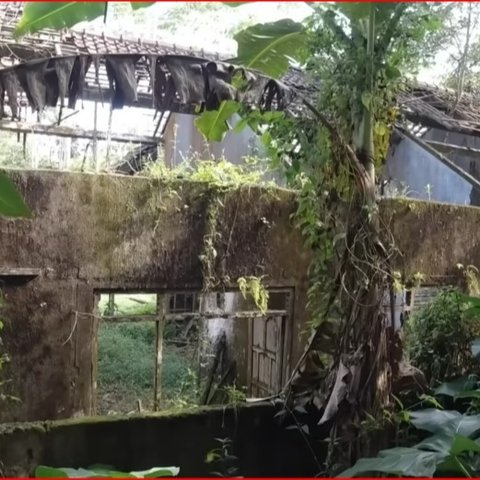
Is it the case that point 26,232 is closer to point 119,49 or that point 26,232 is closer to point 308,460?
point 308,460

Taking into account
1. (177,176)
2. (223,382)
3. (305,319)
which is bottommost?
(223,382)

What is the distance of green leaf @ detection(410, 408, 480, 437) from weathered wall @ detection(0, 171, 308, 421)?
6.51ft

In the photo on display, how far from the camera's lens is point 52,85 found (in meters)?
3.44

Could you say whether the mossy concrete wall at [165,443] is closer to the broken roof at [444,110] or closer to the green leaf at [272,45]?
the green leaf at [272,45]

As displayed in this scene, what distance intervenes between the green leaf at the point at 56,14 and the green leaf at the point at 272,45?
1162mm

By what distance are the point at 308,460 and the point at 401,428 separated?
987 millimetres

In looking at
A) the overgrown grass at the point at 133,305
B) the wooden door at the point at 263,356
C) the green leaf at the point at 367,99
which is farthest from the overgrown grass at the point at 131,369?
the green leaf at the point at 367,99

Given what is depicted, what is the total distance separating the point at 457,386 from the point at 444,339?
0.69 metres

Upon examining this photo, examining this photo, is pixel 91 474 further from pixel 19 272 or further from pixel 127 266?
pixel 127 266

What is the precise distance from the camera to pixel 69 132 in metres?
7.44

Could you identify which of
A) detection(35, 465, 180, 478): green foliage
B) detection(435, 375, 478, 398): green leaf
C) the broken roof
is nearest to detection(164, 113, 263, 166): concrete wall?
the broken roof

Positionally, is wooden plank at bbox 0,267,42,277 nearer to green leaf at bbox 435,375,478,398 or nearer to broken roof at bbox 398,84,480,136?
green leaf at bbox 435,375,478,398

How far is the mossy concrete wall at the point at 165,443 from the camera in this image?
3750mm

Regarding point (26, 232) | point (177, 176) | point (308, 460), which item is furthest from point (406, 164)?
point (26, 232)
